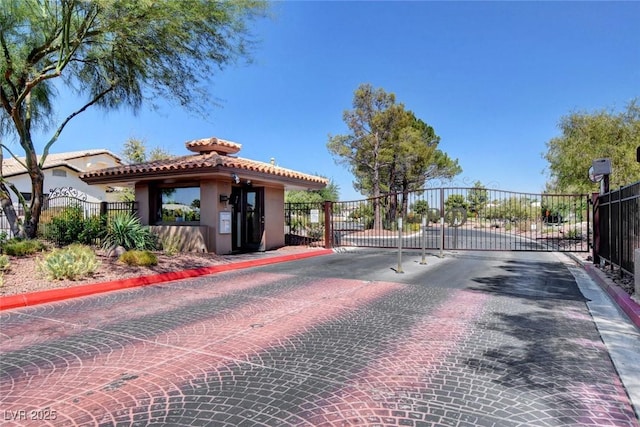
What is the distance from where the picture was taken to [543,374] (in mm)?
3797

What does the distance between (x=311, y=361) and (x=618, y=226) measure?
777 centimetres

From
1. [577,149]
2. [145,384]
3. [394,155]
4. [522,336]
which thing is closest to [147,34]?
[145,384]

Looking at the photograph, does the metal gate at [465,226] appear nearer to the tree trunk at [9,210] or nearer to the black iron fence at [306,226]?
the black iron fence at [306,226]

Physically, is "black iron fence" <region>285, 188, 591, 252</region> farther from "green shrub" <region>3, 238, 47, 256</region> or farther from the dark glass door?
"green shrub" <region>3, 238, 47, 256</region>

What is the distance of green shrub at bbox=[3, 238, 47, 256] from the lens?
10547mm

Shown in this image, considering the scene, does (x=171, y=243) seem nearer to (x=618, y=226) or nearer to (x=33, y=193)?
(x=33, y=193)

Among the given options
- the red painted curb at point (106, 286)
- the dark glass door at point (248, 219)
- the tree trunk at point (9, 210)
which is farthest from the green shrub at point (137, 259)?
the dark glass door at point (248, 219)

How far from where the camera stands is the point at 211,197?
547 inches

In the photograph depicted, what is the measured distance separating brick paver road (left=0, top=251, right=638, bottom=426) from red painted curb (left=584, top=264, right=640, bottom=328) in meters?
0.54

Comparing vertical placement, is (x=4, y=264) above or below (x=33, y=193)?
below

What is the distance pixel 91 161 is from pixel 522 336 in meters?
43.6

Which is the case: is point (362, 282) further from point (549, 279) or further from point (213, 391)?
point (213, 391)

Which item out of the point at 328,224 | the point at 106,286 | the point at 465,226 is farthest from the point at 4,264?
the point at 465,226

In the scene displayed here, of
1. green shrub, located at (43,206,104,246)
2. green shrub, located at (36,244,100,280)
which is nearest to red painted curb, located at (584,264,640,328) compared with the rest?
green shrub, located at (36,244,100,280)
